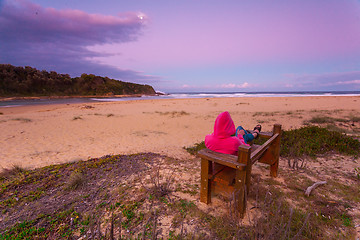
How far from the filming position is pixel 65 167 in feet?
15.9

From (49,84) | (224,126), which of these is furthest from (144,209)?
(49,84)

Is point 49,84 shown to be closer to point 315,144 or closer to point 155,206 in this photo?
point 155,206

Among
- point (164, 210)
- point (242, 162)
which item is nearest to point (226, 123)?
point (242, 162)

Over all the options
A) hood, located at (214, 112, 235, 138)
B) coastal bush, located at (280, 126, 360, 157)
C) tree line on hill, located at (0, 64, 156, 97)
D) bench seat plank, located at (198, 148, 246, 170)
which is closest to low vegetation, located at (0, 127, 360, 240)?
bench seat plank, located at (198, 148, 246, 170)

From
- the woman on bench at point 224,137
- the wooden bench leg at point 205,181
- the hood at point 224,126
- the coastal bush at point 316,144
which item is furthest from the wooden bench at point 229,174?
the coastal bush at point 316,144

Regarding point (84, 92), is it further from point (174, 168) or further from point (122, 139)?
point (174, 168)

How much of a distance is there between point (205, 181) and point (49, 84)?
207 feet

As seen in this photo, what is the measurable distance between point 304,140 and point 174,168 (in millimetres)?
5155

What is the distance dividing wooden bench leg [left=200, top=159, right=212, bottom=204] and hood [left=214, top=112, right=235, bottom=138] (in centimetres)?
54

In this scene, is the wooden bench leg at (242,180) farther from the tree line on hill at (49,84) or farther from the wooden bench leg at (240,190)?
the tree line on hill at (49,84)

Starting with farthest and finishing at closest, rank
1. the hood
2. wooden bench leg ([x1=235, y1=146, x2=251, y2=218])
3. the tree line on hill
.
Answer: the tree line on hill → the hood → wooden bench leg ([x1=235, y1=146, x2=251, y2=218])

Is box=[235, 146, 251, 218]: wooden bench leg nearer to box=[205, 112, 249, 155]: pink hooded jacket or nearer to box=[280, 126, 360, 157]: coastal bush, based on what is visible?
box=[205, 112, 249, 155]: pink hooded jacket

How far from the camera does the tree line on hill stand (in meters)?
41.6

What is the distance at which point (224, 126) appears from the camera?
275 cm
